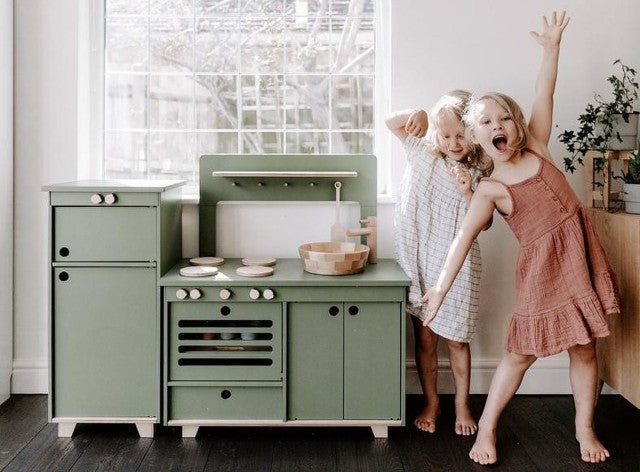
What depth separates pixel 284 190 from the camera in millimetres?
3078

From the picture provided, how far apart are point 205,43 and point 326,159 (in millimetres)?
822

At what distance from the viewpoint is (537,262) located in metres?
2.44

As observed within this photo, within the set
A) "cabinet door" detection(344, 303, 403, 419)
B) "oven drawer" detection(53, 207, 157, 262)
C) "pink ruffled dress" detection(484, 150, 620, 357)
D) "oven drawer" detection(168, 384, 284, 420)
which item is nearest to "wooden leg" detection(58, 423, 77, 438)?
"oven drawer" detection(168, 384, 284, 420)

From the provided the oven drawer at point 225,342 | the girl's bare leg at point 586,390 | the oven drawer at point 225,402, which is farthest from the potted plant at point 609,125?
the oven drawer at point 225,402

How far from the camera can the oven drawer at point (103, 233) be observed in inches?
102

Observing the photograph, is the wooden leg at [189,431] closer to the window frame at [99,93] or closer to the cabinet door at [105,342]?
the cabinet door at [105,342]

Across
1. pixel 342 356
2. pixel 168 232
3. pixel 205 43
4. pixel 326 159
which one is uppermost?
pixel 205 43

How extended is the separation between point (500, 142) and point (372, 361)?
94 cm

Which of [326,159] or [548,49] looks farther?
[326,159]

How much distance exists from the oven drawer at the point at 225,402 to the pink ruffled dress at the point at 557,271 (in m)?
0.96

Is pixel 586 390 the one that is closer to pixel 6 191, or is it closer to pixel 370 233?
pixel 370 233

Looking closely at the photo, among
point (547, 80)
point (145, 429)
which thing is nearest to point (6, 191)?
point (145, 429)

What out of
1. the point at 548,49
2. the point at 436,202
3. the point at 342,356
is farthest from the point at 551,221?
the point at 342,356

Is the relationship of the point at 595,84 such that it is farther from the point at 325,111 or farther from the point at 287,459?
the point at 287,459
